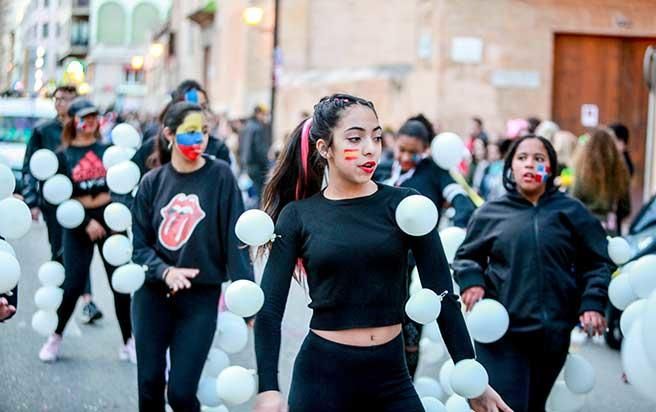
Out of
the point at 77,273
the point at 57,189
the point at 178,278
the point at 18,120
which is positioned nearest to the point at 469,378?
the point at 178,278

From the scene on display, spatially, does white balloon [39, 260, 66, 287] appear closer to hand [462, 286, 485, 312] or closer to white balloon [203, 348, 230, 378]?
white balloon [203, 348, 230, 378]

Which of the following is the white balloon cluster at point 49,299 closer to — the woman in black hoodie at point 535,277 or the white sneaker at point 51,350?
the white sneaker at point 51,350

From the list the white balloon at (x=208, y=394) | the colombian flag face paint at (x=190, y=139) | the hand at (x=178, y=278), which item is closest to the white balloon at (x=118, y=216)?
the colombian flag face paint at (x=190, y=139)

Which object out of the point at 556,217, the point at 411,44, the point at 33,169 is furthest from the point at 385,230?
the point at 411,44

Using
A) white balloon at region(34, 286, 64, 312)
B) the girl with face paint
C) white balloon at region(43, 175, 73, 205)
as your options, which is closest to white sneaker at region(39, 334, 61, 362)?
white balloon at region(34, 286, 64, 312)

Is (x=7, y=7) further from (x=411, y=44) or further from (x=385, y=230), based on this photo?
(x=385, y=230)

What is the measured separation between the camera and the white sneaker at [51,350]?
844 cm

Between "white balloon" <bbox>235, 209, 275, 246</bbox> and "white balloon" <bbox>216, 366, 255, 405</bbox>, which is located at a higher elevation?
"white balloon" <bbox>235, 209, 275, 246</bbox>

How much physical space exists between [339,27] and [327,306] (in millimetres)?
32017

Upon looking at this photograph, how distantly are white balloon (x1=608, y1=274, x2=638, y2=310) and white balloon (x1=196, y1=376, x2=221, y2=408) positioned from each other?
6.92 ft

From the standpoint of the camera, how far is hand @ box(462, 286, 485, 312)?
18.8ft

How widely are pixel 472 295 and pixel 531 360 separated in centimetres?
42

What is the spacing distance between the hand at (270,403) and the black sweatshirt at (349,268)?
0.04m

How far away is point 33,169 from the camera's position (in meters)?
8.12
